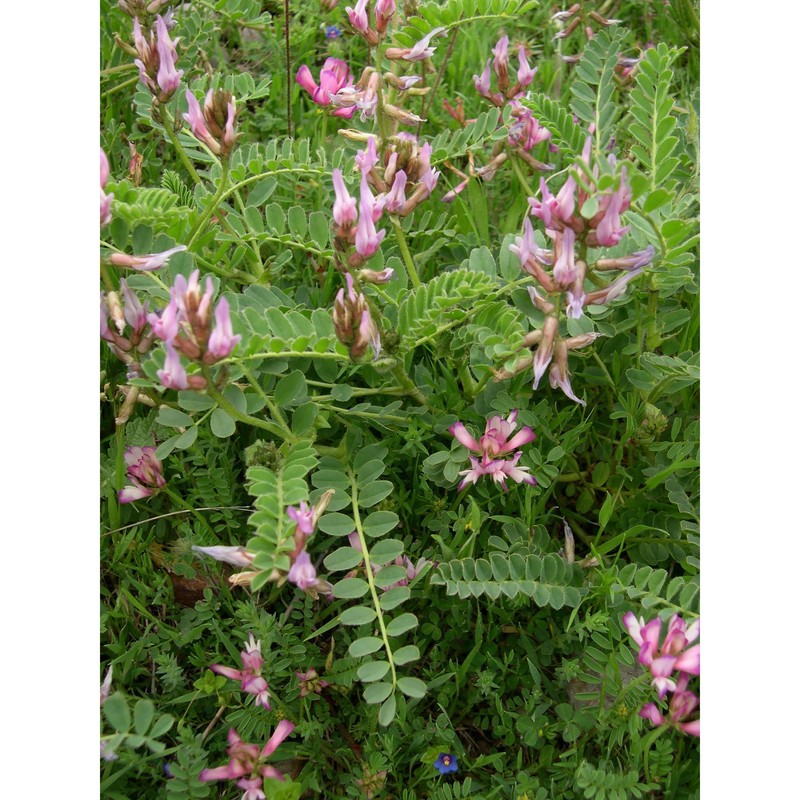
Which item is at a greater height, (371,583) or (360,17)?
(360,17)

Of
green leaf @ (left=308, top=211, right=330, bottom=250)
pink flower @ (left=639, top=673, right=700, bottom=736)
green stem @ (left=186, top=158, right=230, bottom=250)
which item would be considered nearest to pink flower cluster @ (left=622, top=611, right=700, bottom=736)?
pink flower @ (left=639, top=673, right=700, bottom=736)

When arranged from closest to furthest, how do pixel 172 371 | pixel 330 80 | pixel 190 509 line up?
1. pixel 172 371
2. pixel 190 509
3. pixel 330 80

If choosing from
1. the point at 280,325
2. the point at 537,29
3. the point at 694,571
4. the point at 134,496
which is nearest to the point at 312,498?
the point at 280,325

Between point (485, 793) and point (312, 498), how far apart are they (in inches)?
27.5

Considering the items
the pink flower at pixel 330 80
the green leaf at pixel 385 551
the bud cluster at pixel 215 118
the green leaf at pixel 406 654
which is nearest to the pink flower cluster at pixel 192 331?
the bud cluster at pixel 215 118

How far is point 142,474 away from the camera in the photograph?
1971 mm

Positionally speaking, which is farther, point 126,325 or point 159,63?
point 159,63

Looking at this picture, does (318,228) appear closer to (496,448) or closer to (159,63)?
(159,63)

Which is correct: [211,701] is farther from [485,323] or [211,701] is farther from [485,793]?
[485,323]

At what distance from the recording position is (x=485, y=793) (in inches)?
68.6

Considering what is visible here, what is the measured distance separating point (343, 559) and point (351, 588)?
0.06m

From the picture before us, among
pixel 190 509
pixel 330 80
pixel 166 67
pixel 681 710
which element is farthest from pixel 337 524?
pixel 330 80

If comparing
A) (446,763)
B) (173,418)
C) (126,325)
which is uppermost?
(126,325)

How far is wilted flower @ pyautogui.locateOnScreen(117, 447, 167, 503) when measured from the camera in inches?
77.5
